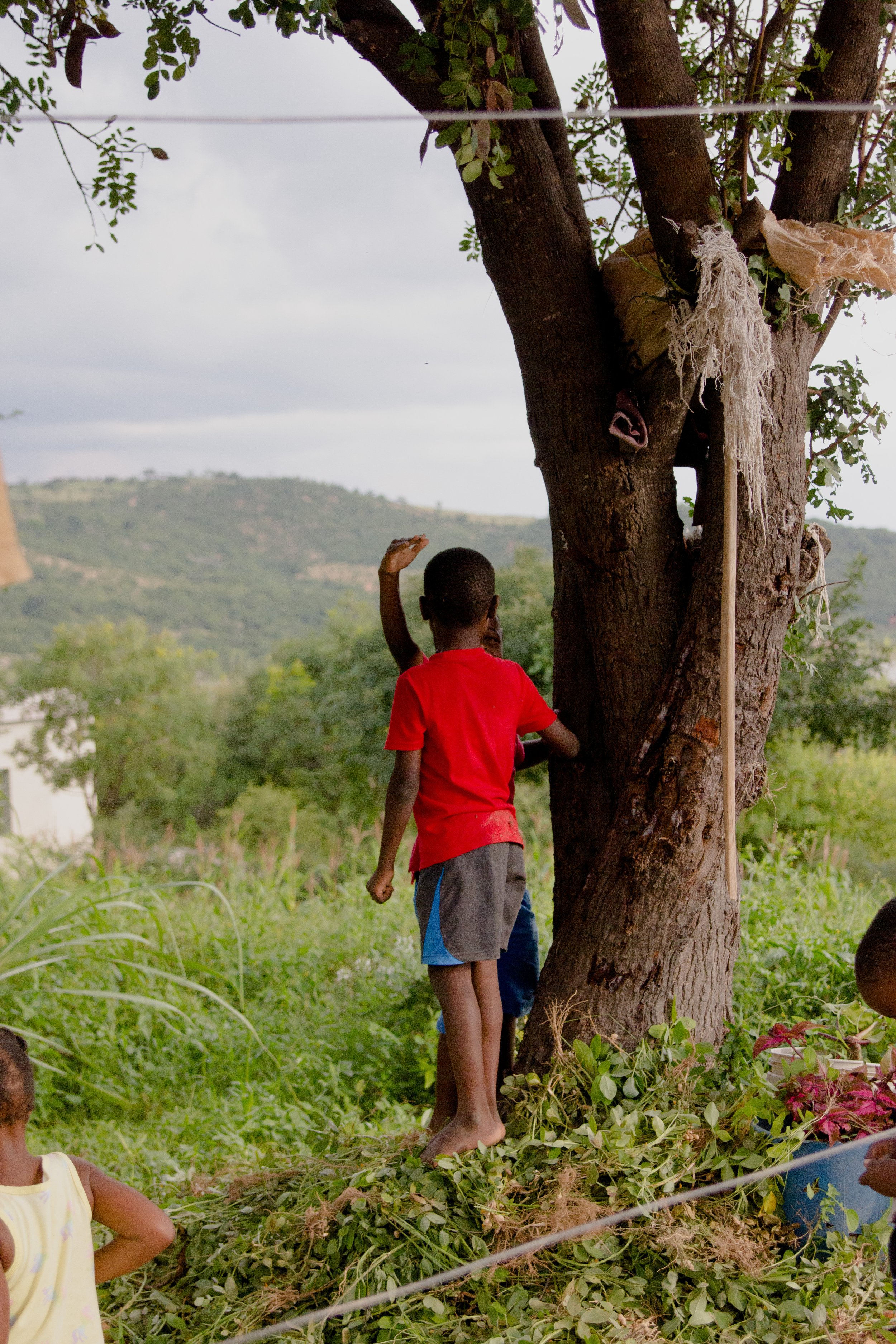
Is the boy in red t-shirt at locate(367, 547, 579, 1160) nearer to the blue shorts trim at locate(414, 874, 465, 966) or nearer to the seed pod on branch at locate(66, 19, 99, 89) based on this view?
the blue shorts trim at locate(414, 874, 465, 966)

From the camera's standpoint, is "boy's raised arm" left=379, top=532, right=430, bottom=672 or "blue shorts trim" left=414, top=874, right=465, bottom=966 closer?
"blue shorts trim" left=414, top=874, right=465, bottom=966

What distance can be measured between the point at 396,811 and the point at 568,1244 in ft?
3.15

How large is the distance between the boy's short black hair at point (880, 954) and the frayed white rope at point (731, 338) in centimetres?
97

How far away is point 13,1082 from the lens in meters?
1.53

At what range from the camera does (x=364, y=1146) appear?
259 cm

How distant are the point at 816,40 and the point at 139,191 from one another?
2331 mm

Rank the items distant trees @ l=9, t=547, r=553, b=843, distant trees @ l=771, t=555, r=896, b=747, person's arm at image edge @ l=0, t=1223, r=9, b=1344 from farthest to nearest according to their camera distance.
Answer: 1. distant trees @ l=9, t=547, r=553, b=843
2. distant trees @ l=771, t=555, r=896, b=747
3. person's arm at image edge @ l=0, t=1223, r=9, b=1344

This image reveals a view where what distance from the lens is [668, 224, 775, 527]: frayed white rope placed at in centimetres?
220

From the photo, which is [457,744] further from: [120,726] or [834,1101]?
[120,726]

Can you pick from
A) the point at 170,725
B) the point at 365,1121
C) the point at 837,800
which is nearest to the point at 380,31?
the point at 365,1121

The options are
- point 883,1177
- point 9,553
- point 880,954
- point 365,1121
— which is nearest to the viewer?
point 9,553

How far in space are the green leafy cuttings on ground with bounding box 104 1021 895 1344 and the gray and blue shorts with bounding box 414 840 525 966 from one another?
325 millimetres

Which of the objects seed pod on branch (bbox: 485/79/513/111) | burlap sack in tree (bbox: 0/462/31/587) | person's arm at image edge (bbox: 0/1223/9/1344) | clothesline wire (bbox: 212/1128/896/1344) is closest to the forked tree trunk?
clothesline wire (bbox: 212/1128/896/1344)

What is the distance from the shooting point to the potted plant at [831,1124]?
2.14 meters
